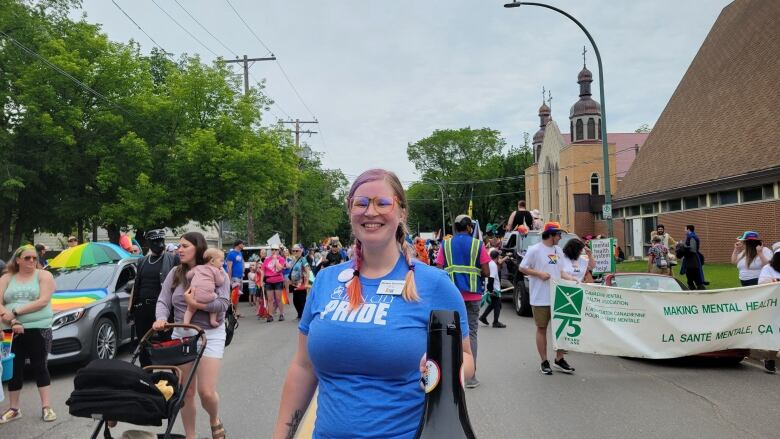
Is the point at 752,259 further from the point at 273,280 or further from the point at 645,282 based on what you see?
the point at 273,280

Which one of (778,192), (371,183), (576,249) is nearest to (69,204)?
(576,249)

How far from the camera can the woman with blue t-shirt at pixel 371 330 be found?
2.02 metres

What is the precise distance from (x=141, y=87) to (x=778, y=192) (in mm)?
24273

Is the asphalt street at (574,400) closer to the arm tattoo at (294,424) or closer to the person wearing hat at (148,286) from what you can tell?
the person wearing hat at (148,286)

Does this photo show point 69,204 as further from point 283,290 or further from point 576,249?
point 576,249

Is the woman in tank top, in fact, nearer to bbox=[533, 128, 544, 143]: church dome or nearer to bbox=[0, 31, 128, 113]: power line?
bbox=[0, 31, 128, 113]: power line

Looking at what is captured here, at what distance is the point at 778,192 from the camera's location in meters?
23.4

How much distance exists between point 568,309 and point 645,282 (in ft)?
7.46

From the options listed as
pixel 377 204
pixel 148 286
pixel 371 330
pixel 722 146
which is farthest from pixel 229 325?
pixel 722 146

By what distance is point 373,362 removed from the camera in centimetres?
203

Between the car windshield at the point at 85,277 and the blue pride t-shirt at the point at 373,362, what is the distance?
8.62 metres

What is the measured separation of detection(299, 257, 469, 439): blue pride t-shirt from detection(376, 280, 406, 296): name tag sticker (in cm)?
1

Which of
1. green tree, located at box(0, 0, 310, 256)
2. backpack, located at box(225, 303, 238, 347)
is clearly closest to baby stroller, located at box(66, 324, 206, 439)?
backpack, located at box(225, 303, 238, 347)

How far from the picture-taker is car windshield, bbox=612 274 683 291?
9750 mm
